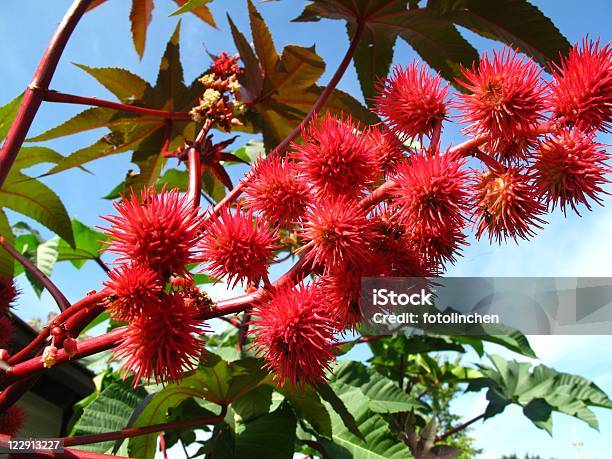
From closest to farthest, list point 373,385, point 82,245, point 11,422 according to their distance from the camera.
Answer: point 11,422 → point 373,385 → point 82,245

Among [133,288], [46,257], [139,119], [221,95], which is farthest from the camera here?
[46,257]

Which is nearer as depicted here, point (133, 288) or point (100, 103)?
point (133, 288)

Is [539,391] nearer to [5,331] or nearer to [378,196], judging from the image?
[378,196]

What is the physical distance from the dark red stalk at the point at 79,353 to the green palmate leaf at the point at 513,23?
39.4 inches

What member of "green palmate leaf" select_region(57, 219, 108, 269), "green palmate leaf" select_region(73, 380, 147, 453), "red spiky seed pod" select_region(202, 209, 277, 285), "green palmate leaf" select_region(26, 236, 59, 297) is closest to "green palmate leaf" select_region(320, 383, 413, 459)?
"green palmate leaf" select_region(73, 380, 147, 453)

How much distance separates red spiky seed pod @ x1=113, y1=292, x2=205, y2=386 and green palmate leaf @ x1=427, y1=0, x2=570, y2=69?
0.90 m

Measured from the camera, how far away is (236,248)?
29.7 inches

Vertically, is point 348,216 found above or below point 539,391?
below

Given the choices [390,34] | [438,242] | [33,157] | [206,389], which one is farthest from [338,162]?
[33,157]

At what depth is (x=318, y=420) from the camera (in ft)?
4.45

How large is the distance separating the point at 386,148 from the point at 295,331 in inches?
14.4

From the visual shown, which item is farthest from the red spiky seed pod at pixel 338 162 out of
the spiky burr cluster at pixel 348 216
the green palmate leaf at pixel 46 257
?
the green palmate leaf at pixel 46 257

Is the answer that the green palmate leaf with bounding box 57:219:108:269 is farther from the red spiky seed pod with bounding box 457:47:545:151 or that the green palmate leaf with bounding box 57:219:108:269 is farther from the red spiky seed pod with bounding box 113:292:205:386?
the red spiky seed pod with bounding box 457:47:545:151

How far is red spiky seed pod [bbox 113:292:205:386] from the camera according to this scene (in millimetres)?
708
